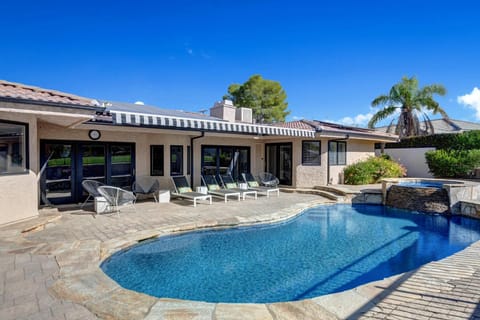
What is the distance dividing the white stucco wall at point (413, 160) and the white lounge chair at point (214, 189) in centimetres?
2470

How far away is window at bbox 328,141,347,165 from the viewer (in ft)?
85.9

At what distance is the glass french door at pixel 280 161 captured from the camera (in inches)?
1024

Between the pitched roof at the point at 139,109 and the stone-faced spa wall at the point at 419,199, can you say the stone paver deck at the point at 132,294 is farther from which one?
the stone-faced spa wall at the point at 419,199

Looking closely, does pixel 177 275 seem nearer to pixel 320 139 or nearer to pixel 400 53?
pixel 320 139

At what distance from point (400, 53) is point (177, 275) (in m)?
30.2

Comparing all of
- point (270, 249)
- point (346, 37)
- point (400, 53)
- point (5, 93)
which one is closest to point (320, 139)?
point (346, 37)

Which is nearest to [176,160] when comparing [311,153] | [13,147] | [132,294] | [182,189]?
[182,189]

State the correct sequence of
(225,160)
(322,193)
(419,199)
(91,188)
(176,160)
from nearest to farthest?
(91,188)
(419,199)
(176,160)
(322,193)
(225,160)

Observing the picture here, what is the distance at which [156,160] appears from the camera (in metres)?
20.4

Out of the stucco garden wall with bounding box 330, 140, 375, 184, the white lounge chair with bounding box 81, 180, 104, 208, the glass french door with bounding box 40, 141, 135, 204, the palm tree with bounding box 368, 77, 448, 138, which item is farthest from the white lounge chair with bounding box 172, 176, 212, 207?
the palm tree with bounding box 368, 77, 448, 138

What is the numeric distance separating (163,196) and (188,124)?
5708 millimetres

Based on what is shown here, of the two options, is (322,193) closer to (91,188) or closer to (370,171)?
(370,171)

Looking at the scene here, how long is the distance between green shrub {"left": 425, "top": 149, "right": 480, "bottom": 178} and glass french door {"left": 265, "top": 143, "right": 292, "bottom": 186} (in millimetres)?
16941

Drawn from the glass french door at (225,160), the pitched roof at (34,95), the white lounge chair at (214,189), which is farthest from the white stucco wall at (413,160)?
the pitched roof at (34,95)
